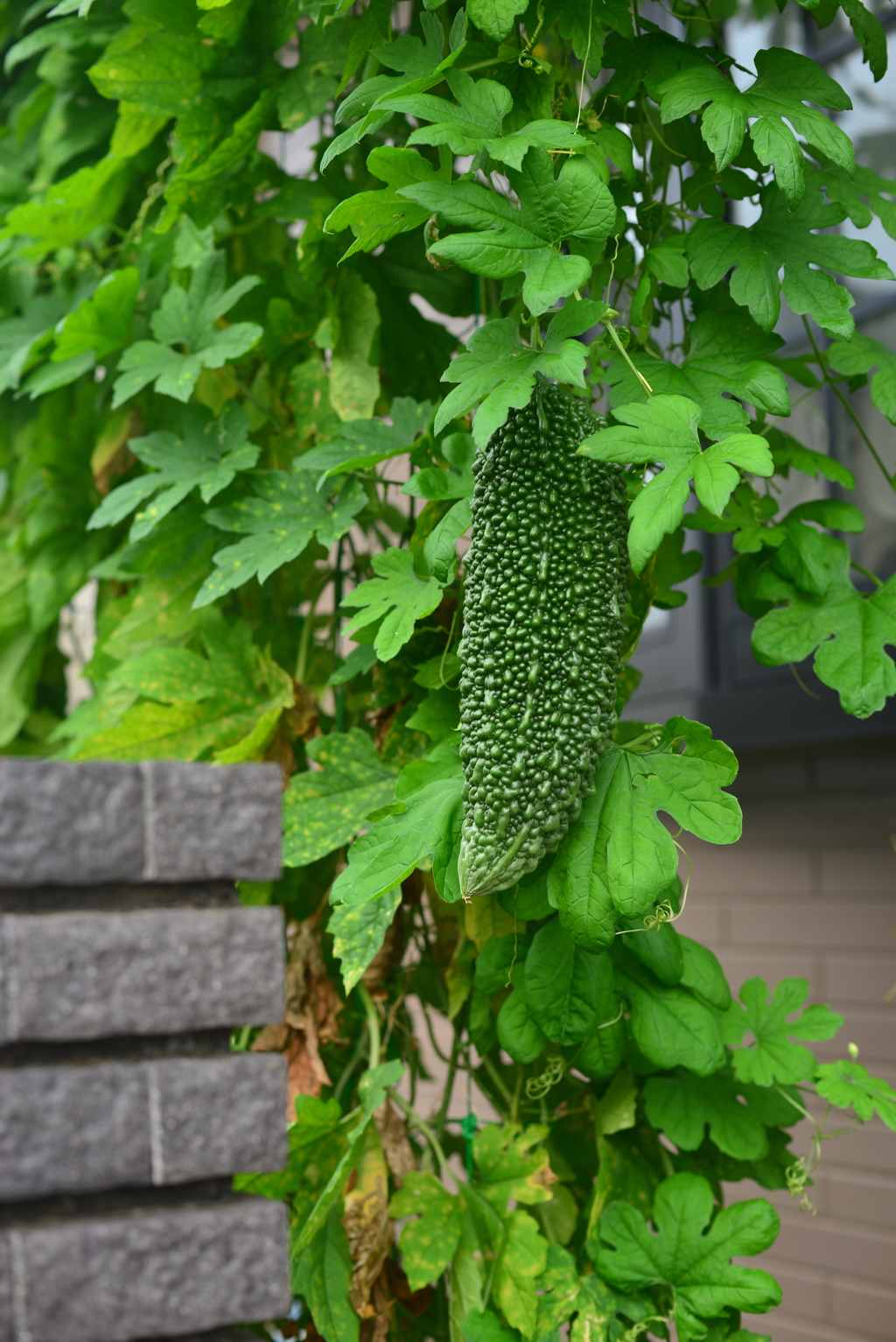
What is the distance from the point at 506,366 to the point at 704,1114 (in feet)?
2.59

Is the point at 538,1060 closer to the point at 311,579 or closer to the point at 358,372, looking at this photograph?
the point at 311,579

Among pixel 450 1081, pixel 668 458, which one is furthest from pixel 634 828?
pixel 450 1081

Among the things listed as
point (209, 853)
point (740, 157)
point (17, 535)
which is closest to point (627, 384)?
point (740, 157)

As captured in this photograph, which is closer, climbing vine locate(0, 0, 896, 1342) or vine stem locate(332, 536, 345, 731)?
climbing vine locate(0, 0, 896, 1342)

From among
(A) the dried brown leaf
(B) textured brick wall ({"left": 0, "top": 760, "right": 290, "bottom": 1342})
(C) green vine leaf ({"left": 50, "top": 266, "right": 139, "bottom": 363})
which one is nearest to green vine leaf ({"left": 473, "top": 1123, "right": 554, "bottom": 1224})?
(A) the dried brown leaf

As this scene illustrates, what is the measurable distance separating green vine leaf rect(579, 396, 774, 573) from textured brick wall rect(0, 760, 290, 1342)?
337 millimetres

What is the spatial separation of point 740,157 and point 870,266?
0.17 m

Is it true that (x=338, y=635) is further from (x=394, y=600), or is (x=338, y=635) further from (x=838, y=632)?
(x=838, y=632)

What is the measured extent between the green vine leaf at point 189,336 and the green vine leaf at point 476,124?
1.68 ft

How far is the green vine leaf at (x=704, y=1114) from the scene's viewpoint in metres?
1.17

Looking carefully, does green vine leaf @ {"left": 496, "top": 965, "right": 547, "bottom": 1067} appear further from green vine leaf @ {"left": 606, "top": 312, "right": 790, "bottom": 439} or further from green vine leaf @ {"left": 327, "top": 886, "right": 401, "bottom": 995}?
green vine leaf @ {"left": 606, "top": 312, "right": 790, "bottom": 439}

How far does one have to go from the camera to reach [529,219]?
34.5 inches

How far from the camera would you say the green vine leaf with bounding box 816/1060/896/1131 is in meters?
1.12

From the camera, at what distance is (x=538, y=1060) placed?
51.4 inches
